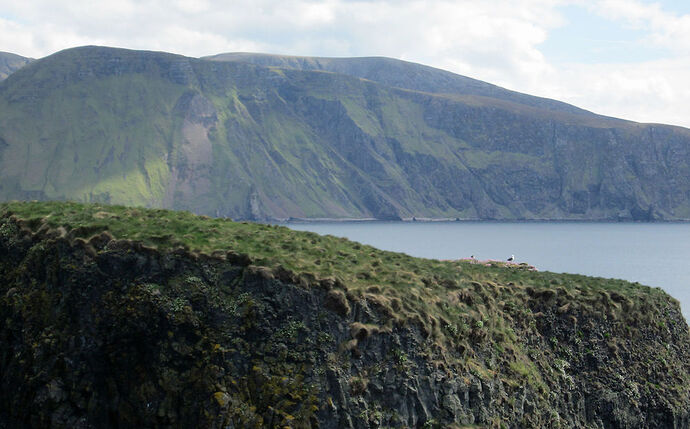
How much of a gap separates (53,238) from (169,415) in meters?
10.4

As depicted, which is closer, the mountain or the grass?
the mountain

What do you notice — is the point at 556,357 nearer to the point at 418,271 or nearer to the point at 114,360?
the point at 418,271

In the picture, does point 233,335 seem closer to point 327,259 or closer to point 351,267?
point 327,259

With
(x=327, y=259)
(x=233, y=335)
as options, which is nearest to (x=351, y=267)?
(x=327, y=259)

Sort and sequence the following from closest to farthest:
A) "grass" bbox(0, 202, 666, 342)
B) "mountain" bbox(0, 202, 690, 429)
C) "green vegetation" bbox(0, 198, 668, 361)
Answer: "mountain" bbox(0, 202, 690, 429) < "green vegetation" bbox(0, 198, 668, 361) < "grass" bbox(0, 202, 666, 342)

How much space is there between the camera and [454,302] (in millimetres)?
34250

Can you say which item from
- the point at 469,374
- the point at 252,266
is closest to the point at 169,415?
the point at 252,266

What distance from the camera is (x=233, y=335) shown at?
28.1 metres

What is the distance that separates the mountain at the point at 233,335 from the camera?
27391mm

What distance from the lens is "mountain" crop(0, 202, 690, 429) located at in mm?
27391

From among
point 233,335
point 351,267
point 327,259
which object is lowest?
point 233,335

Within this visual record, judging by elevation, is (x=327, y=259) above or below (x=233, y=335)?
above

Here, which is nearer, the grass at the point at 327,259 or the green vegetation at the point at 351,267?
the green vegetation at the point at 351,267

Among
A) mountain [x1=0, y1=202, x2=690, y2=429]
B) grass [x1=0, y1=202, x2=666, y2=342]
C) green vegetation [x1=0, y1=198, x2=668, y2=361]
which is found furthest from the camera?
grass [x1=0, y1=202, x2=666, y2=342]
